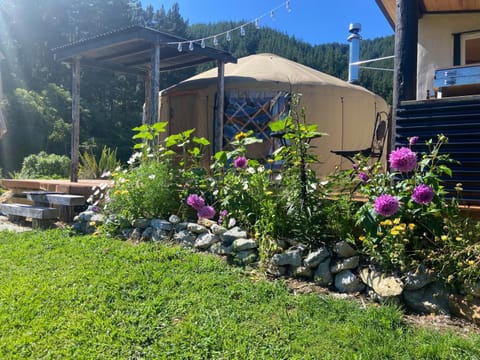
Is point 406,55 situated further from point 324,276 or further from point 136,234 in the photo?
point 136,234

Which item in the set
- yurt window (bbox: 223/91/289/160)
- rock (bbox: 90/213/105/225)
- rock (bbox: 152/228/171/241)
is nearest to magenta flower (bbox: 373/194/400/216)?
rock (bbox: 152/228/171/241)

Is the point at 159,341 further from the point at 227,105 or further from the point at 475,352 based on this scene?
the point at 227,105

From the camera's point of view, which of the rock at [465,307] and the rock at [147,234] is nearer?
the rock at [465,307]

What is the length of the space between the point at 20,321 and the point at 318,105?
219 inches

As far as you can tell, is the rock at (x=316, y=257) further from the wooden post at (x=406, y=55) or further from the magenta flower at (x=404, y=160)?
the wooden post at (x=406, y=55)

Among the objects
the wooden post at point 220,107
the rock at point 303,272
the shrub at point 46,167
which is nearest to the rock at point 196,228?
the rock at point 303,272

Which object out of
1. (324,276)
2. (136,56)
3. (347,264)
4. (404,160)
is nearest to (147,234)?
(324,276)

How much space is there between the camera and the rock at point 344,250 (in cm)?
213

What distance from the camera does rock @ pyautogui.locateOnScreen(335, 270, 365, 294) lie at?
6.70 ft

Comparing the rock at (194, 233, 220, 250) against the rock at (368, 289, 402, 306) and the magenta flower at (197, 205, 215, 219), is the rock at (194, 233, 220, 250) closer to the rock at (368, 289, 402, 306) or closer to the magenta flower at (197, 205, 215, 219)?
the magenta flower at (197, 205, 215, 219)

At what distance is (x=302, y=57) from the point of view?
49.9 feet

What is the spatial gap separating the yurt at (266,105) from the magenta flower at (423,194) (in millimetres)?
4222

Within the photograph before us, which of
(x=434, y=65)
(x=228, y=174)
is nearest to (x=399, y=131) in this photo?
(x=228, y=174)

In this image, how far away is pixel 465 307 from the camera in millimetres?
1788
